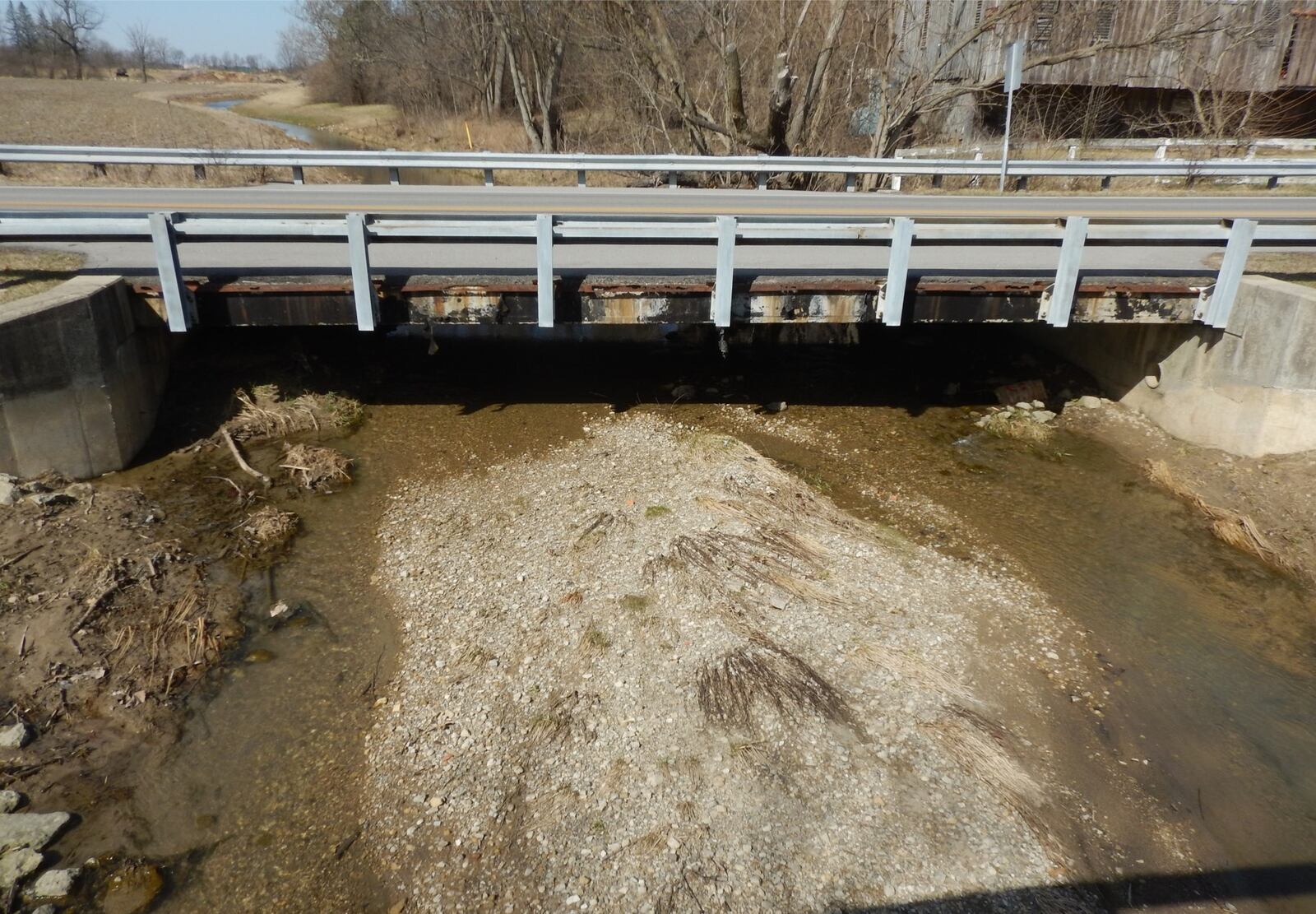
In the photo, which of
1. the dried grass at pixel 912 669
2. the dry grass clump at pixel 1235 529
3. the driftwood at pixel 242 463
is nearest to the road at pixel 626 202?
the driftwood at pixel 242 463

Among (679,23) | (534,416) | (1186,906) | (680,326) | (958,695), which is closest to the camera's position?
(1186,906)

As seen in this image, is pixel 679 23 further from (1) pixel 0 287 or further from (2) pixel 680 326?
(1) pixel 0 287

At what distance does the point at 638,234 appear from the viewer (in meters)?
10.2

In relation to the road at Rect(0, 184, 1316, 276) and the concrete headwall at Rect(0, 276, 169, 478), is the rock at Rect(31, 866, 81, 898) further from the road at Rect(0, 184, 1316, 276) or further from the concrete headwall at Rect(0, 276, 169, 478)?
the road at Rect(0, 184, 1316, 276)

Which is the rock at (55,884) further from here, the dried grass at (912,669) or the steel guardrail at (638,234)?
the steel guardrail at (638,234)

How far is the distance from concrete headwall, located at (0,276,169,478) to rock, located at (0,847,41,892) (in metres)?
5.38

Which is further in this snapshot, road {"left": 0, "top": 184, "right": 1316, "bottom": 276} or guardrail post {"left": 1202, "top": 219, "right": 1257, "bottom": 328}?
road {"left": 0, "top": 184, "right": 1316, "bottom": 276}

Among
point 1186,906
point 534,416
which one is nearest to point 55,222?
point 534,416

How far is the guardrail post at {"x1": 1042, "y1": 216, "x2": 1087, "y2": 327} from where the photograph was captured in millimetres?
10344

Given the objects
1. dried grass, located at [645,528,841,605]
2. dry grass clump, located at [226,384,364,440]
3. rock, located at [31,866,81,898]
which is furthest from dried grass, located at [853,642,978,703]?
dry grass clump, located at [226,384,364,440]

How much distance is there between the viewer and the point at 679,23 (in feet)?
98.3

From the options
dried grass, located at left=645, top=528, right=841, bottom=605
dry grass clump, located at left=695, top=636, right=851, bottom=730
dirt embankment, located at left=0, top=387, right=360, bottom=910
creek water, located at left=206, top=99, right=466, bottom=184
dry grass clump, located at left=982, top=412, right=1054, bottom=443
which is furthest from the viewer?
creek water, located at left=206, top=99, right=466, bottom=184

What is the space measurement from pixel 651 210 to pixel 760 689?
9300 mm

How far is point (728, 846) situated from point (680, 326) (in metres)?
10.8
